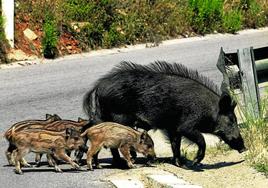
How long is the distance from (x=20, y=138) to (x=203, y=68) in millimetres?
7926

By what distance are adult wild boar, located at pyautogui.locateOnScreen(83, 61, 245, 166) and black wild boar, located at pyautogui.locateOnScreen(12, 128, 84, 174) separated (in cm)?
57

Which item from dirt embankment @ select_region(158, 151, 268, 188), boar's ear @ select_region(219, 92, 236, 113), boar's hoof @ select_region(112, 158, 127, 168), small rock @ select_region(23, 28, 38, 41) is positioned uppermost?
boar's ear @ select_region(219, 92, 236, 113)

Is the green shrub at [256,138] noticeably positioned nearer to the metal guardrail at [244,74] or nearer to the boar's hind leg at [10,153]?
the metal guardrail at [244,74]

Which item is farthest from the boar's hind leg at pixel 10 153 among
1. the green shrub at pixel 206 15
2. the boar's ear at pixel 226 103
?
the green shrub at pixel 206 15

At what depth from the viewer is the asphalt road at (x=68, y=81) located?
8.76 m

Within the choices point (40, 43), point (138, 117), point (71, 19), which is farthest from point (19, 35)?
point (138, 117)

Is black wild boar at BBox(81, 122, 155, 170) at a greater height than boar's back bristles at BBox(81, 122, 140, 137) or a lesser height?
→ lesser

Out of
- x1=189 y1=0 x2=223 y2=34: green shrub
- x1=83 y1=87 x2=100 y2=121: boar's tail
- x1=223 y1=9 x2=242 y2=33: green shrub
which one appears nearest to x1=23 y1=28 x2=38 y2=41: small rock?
x1=189 y1=0 x2=223 y2=34: green shrub

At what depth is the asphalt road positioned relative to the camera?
28.7 feet

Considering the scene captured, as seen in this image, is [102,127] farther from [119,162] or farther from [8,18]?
[8,18]

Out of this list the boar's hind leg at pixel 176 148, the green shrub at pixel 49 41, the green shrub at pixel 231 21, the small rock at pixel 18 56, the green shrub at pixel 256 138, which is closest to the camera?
the boar's hind leg at pixel 176 148

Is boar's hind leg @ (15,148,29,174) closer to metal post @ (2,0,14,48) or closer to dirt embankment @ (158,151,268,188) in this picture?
→ dirt embankment @ (158,151,268,188)

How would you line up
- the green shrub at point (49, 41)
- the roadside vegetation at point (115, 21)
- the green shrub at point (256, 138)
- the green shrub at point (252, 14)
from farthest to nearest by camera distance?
the green shrub at point (252, 14), the roadside vegetation at point (115, 21), the green shrub at point (49, 41), the green shrub at point (256, 138)

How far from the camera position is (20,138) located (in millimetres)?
8516
